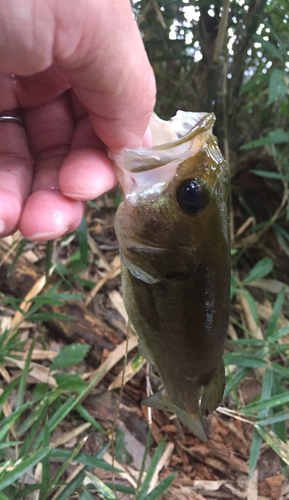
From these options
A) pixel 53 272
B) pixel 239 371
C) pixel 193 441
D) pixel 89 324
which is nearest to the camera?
pixel 239 371

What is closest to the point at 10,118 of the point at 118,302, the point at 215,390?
the point at 215,390

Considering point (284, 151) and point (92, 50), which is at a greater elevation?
point (92, 50)

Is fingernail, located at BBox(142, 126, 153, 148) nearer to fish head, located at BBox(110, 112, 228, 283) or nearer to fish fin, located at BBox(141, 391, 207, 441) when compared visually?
fish head, located at BBox(110, 112, 228, 283)

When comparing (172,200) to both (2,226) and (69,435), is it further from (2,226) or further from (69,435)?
(69,435)

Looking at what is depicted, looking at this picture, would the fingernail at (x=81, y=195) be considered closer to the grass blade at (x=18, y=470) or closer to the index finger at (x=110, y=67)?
the index finger at (x=110, y=67)

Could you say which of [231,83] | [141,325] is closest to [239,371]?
[141,325]

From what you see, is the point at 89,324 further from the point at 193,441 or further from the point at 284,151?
the point at 284,151

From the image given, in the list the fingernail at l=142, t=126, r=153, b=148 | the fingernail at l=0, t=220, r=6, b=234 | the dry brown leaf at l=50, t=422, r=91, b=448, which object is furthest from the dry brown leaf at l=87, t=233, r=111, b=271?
the fingernail at l=0, t=220, r=6, b=234
